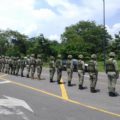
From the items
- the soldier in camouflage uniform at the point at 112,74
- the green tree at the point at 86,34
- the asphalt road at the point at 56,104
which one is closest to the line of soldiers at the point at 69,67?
the soldier in camouflage uniform at the point at 112,74

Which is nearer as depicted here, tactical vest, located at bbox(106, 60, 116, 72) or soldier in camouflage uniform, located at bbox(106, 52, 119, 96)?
soldier in camouflage uniform, located at bbox(106, 52, 119, 96)

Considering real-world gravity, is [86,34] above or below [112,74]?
above

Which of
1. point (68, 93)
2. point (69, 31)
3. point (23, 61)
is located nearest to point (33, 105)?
point (68, 93)

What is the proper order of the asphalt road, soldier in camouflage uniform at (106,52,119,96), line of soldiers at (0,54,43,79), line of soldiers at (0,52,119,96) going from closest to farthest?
1. the asphalt road
2. soldier in camouflage uniform at (106,52,119,96)
3. line of soldiers at (0,52,119,96)
4. line of soldiers at (0,54,43,79)

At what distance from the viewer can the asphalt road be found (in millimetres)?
15281

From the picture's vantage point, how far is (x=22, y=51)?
121 m

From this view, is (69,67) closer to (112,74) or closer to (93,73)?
(93,73)

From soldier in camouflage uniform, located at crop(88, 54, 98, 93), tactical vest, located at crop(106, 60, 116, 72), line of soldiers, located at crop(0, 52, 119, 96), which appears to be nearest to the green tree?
line of soldiers, located at crop(0, 52, 119, 96)

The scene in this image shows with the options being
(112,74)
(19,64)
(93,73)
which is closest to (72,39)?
(19,64)

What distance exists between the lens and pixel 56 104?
720 inches

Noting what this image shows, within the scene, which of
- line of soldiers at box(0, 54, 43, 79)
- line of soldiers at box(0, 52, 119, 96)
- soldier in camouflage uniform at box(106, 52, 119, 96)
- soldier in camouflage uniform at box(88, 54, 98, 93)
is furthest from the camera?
line of soldiers at box(0, 54, 43, 79)

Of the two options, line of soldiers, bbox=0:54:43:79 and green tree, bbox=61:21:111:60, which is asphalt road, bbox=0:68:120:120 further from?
green tree, bbox=61:21:111:60

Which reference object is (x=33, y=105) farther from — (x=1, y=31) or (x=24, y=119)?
(x=1, y=31)

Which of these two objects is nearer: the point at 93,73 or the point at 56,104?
the point at 56,104
